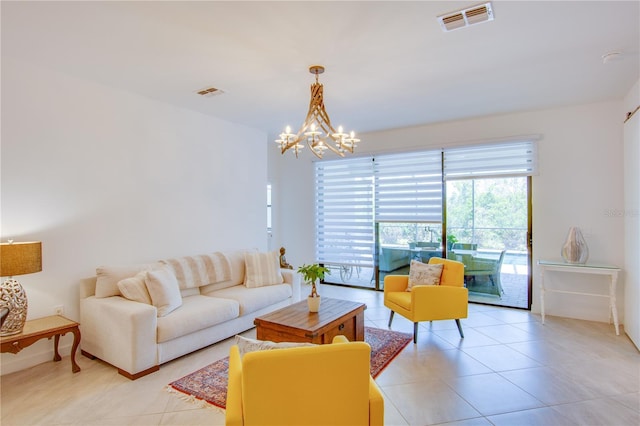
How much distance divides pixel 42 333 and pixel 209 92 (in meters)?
2.79

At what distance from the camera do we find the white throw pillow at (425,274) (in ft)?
12.8

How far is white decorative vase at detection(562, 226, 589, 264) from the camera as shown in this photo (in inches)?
164

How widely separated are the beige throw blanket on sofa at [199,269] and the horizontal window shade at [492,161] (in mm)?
3615

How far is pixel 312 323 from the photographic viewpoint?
Result: 9.66 feet

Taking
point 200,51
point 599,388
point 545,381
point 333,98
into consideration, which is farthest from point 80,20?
point 599,388

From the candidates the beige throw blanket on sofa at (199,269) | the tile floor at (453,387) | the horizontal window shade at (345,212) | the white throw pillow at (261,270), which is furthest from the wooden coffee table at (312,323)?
the horizontal window shade at (345,212)

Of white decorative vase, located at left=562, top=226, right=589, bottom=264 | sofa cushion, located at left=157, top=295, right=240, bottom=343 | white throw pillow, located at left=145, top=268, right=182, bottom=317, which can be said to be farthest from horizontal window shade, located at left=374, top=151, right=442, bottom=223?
white throw pillow, located at left=145, top=268, right=182, bottom=317

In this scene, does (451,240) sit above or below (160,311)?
above

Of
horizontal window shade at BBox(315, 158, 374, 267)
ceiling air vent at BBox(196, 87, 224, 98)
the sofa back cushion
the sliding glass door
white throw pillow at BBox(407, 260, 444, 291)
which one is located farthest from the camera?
horizontal window shade at BBox(315, 158, 374, 267)

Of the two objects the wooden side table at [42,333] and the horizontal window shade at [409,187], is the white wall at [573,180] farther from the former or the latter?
the wooden side table at [42,333]

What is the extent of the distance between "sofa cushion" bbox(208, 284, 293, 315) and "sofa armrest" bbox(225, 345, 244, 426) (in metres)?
2.20

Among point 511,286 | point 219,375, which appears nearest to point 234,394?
point 219,375

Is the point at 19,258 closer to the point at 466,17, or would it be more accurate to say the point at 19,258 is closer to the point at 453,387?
the point at 453,387

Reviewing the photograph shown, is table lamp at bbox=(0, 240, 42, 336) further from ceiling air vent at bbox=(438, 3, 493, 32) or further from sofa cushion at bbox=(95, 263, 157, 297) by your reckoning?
ceiling air vent at bbox=(438, 3, 493, 32)
